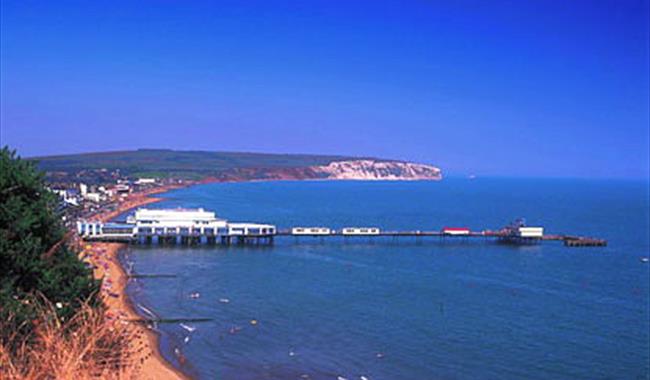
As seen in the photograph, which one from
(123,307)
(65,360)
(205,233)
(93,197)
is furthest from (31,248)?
(93,197)

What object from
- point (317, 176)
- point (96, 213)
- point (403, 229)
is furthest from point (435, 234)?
point (317, 176)

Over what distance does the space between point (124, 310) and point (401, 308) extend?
10.4 metres

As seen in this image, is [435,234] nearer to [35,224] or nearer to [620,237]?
[620,237]

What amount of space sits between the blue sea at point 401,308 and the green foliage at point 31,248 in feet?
21.1

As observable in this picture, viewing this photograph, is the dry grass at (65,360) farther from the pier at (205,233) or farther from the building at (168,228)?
the building at (168,228)

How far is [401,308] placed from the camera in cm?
2608

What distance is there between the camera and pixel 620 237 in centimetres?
5594

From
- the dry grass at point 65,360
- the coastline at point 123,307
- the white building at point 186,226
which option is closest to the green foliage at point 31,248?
the coastline at point 123,307

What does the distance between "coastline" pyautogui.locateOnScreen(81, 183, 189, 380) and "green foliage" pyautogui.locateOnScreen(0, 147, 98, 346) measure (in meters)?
0.95

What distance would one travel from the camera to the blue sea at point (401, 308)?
19.1 m

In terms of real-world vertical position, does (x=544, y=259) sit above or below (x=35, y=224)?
below

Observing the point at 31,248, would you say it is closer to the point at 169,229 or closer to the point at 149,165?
the point at 169,229

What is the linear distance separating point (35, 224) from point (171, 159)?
190698mm

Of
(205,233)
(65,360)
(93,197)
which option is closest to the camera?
(65,360)
